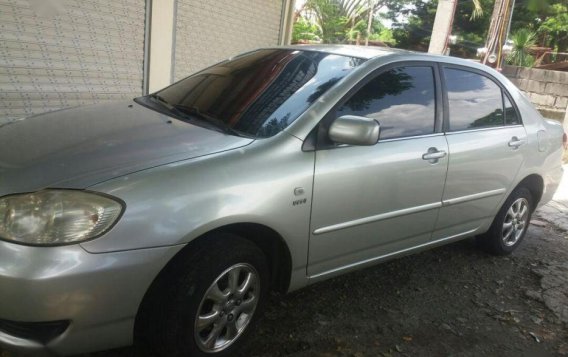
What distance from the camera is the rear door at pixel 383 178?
2740 millimetres

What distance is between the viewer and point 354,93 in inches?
115

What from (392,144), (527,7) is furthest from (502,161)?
(527,7)

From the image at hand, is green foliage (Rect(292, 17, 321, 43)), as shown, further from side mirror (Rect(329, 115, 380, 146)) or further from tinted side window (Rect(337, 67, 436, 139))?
side mirror (Rect(329, 115, 380, 146))

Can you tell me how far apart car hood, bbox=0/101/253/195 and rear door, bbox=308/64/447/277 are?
22.3 inches

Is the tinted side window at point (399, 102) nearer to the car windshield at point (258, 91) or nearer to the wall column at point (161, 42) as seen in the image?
the car windshield at point (258, 91)

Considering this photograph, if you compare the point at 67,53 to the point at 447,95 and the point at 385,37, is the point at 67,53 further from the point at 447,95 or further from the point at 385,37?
the point at 385,37

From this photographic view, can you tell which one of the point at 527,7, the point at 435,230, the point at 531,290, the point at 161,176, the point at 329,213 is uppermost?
the point at 527,7

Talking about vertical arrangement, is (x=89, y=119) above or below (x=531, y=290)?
above

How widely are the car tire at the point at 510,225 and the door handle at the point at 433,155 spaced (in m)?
1.21

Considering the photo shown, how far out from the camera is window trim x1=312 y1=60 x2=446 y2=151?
2684mm

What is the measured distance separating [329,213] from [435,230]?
46.5 inches

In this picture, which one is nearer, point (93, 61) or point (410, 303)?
point (410, 303)

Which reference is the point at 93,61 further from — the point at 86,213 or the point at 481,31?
the point at 481,31

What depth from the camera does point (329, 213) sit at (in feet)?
8.96
